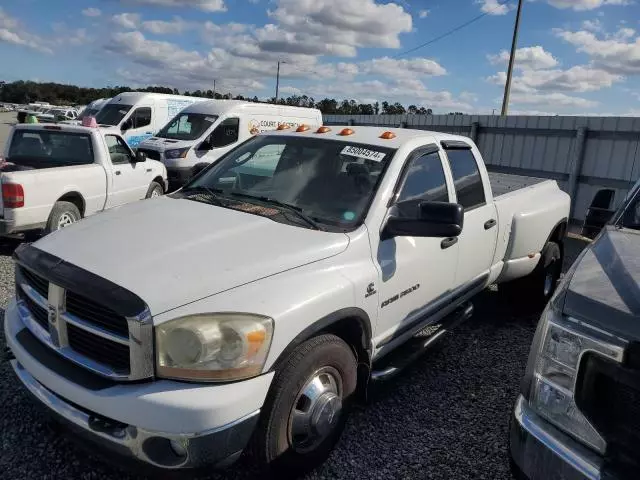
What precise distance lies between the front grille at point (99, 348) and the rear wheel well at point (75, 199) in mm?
5294

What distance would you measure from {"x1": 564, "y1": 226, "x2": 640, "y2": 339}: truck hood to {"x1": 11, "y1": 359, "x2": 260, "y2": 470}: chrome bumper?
1395 millimetres

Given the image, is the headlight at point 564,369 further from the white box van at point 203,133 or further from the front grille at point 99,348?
the white box van at point 203,133

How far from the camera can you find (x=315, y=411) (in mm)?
2592

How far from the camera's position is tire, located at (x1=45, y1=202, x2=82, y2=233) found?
21.9ft

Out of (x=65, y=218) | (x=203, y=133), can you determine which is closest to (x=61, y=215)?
(x=65, y=218)

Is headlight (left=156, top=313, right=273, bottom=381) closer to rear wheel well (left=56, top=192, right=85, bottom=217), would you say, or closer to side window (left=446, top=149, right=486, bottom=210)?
side window (left=446, top=149, right=486, bottom=210)

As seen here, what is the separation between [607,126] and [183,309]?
1011 cm

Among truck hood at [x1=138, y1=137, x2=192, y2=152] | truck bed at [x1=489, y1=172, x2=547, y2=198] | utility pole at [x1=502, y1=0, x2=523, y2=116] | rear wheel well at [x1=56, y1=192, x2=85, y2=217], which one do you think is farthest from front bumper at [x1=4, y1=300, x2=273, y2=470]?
utility pole at [x1=502, y1=0, x2=523, y2=116]

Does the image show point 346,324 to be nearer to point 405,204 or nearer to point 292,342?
point 292,342

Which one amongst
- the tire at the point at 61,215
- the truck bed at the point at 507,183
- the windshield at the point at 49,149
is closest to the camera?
the truck bed at the point at 507,183

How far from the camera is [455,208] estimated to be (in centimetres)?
289

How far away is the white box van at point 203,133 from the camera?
11.7 meters

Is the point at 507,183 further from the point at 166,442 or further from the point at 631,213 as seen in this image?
the point at 166,442

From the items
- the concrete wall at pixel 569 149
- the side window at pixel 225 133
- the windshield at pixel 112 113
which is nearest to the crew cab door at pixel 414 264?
the concrete wall at pixel 569 149
